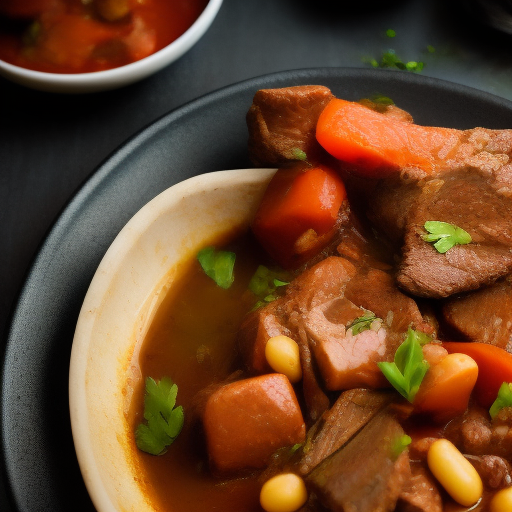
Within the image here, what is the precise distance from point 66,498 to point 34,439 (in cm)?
26

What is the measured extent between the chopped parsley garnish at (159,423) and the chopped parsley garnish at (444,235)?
1249mm

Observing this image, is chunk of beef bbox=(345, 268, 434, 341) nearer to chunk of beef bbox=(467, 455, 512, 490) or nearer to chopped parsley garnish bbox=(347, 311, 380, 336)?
chopped parsley garnish bbox=(347, 311, 380, 336)

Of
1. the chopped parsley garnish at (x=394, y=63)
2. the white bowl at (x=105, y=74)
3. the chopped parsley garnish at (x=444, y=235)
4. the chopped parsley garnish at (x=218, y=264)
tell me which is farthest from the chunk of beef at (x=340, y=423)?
the chopped parsley garnish at (x=394, y=63)

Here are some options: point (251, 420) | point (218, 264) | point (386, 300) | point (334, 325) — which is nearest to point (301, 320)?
point (334, 325)

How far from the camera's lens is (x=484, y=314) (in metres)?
2.49

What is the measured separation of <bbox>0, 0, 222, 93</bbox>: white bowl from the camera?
3.01 metres

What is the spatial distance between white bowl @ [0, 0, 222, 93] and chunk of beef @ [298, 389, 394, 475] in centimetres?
190

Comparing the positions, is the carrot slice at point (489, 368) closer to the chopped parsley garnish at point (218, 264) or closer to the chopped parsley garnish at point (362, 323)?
the chopped parsley garnish at point (362, 323)

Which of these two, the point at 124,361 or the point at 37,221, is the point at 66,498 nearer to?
the point at 124,361

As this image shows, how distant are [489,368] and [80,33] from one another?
2.58 metres

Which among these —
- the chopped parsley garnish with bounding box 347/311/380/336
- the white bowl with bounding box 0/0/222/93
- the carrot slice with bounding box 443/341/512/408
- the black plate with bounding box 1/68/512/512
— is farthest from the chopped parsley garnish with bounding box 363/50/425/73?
the carrot slice with bounding box 443/341/512/408

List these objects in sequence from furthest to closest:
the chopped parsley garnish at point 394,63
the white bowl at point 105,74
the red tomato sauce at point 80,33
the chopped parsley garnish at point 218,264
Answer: the chopped parsley garnish at point 394,63
the red tomato sauce at point 80,33
the white bowl at point 105,74
the chopped parsley garnish at point 218,264

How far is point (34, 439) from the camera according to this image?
2.40 m

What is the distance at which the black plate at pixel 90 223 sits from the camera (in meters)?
2.38
